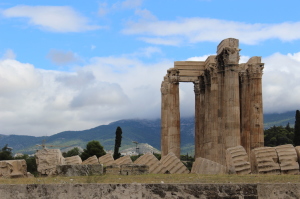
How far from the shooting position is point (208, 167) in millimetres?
29453

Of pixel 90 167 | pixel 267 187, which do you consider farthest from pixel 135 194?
pixel 90 167

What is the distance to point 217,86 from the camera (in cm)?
3900

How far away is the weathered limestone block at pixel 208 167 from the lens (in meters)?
28.4

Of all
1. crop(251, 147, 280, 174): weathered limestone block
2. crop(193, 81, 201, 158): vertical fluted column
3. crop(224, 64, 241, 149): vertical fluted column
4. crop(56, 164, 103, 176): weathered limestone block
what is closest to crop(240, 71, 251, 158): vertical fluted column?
crop(193, 81, 201, 158): vertical fluted column

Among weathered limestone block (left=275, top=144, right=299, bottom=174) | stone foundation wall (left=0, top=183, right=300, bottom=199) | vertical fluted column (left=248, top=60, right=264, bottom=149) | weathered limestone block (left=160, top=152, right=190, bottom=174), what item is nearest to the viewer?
stone foundation wall (left=0, top=183, right=300, bottom=199)

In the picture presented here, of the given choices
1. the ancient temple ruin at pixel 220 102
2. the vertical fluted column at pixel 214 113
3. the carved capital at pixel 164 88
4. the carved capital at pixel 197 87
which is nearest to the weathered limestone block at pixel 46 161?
the ancient temple ruin at pixel 220 102

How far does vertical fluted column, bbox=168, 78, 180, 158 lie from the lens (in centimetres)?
4456

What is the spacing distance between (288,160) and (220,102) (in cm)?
1604

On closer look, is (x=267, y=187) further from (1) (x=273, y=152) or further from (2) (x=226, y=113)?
(2) (x=226, y=113)

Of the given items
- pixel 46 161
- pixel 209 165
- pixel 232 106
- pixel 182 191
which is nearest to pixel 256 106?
pixel 232 106

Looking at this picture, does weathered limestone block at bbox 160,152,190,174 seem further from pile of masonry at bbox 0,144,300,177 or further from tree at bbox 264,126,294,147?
tree at bbox 264,126,294,147

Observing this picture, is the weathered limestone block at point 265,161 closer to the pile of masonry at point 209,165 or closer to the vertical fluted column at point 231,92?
the pile of masonry at point 209,165

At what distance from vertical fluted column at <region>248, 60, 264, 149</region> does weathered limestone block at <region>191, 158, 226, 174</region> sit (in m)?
9.11

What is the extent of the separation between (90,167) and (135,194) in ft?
30.4
